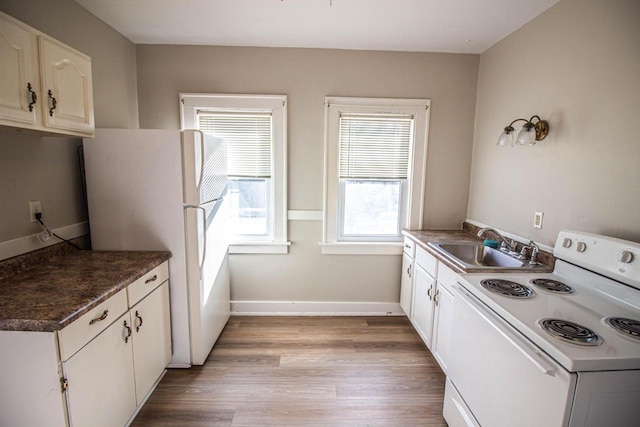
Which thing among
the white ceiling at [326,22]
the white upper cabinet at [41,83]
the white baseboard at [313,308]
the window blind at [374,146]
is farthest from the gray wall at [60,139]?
the window blind at [374,146]

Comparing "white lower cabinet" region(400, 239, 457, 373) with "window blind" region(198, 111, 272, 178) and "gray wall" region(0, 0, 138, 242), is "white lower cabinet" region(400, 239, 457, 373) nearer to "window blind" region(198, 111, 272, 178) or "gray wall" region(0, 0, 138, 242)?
"window blind" region(198, 111, 272, 178)

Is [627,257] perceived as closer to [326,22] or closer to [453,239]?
[453,239]

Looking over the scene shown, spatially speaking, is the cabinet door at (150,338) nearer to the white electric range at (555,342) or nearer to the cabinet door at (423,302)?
the white electric range at (555,342)

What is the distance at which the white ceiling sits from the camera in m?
1.97

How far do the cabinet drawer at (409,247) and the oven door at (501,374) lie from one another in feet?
3.37

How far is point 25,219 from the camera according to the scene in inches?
66.3

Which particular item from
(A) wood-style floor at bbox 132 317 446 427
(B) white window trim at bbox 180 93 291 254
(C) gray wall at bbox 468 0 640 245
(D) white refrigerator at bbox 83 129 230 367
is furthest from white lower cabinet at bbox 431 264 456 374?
(D) white refrigerator at bbox 83 129 230 367

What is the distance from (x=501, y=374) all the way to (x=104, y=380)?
177 cm

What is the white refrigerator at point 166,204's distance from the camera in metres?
1.91

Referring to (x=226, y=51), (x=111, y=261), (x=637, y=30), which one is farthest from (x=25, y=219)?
(x=637, y=30)

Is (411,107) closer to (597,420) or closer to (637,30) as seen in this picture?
(637,30)

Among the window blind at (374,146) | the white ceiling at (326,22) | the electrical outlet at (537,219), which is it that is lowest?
the electrical outlet at (537,219)

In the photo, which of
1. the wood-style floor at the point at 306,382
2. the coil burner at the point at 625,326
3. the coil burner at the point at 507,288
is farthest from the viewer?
the wood-style floor at the point at 306,382

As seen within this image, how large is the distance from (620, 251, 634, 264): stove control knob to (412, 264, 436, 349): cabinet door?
1055mm
